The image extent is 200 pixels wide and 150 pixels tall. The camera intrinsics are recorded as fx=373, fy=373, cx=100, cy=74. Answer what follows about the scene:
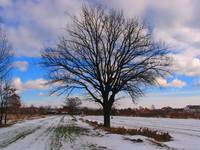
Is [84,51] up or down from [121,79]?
up

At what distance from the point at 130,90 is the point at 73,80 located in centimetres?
558

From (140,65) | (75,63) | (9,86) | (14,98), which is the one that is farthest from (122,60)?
(14,98)

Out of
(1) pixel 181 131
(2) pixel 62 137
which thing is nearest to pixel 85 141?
(2) pixel 62 137

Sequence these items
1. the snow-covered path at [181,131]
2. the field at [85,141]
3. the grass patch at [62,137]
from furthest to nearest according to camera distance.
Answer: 1. the snow-covered path at [181,131]
2. the grass patch at [62,137]
3. the field at [85,141]

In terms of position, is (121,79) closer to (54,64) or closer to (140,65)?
(140,65)

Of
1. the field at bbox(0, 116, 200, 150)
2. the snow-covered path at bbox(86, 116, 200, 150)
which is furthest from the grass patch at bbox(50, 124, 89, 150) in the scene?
the snow-covered path at bbox(86, 116, 200, 150)

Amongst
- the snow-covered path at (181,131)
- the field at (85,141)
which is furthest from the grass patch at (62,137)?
the snow-covered path at (181,131)

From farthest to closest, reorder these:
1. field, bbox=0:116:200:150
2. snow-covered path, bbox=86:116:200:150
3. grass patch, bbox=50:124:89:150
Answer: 1. snow-covered path, bbox=86:116:200:150
2. grass patch, bbox=50:124:89:150
3. field, bbox=0:116:200:150

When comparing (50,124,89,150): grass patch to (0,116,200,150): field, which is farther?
(50,124,89,150): grass patch

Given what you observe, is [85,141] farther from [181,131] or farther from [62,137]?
[181,131]

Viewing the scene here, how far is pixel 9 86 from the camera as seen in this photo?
5044cm

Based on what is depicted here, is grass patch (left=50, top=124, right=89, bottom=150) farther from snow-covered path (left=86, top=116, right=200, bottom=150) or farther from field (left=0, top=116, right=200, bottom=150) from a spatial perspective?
snow-covered path (left=86, top=116, right=200, bottom=150)

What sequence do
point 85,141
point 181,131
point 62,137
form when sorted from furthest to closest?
point 181,131 → point 62,137 → point 85,141

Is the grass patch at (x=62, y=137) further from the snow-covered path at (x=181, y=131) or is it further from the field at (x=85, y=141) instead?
the snow-covered path at (x=181, y=131)
